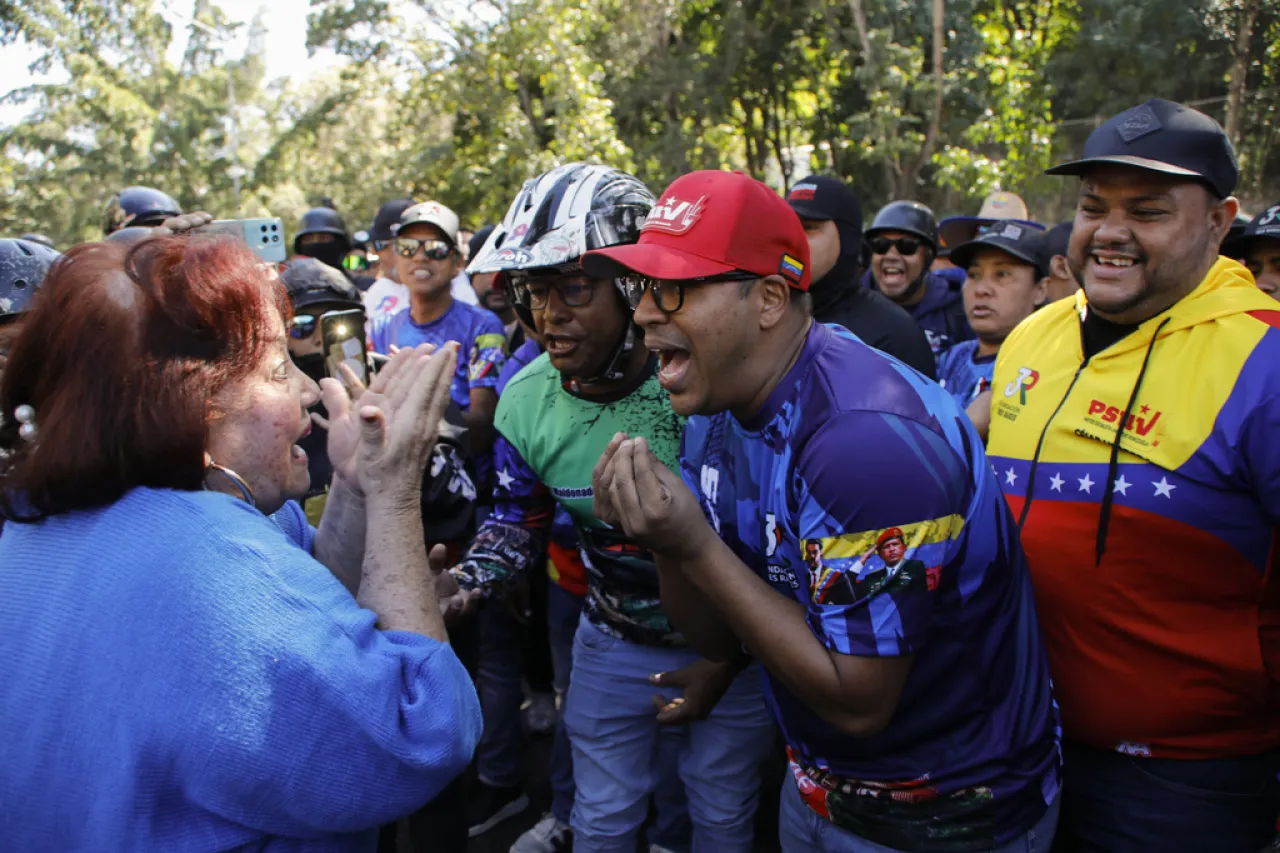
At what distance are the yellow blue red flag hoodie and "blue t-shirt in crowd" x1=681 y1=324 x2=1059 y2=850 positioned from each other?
0.51ft

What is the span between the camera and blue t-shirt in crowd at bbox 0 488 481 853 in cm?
135

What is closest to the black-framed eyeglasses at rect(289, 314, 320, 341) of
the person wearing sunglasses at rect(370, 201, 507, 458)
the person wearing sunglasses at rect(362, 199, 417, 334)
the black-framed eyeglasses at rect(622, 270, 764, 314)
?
the person wearing sunglasses at rect(370, 201, 507, 458)

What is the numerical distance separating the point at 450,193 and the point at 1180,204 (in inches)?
763

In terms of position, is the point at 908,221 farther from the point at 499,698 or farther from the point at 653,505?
the point at 653,505

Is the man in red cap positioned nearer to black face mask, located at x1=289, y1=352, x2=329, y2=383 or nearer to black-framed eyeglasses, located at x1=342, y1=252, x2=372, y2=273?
black face mask, located at x1=289, y1=352, x2=329, y2=383

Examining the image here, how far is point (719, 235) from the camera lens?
191 cm

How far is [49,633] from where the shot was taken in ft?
4.55

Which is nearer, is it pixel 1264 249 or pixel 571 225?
pixel 571 225

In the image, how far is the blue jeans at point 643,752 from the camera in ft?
Result: 9.08

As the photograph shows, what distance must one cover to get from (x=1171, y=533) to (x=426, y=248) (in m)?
4.14

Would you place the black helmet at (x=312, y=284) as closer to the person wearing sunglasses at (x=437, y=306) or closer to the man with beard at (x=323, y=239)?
the person wearing sunglasses at (x=437, y=306)

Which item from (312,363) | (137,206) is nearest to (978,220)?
(312,363)

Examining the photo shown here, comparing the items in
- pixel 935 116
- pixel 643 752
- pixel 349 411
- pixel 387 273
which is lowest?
pixel 643 752

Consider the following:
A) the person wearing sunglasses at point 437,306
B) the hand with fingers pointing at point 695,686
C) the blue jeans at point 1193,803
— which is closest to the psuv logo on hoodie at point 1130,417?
the blue jeans at point 1193,803
